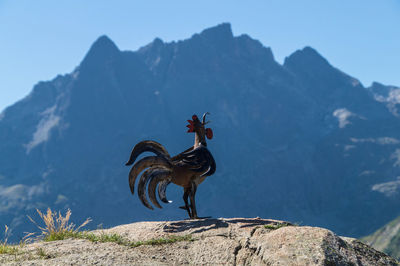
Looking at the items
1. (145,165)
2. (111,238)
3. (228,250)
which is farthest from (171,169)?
(228,250)

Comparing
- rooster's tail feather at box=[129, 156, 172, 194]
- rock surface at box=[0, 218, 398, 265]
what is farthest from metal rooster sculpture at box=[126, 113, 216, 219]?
rock surface at box=[0, 218, 398, 265]

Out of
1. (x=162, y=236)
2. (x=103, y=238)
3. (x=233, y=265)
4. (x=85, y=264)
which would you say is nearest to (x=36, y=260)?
(x=85, y=264)

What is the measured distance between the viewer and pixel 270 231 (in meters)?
10.0

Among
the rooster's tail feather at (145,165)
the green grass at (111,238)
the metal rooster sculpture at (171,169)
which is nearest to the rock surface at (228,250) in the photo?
the green grass at (111,238)

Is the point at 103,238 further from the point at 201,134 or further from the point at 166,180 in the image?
the point at 201,134

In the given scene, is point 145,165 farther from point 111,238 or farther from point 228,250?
point 228,250

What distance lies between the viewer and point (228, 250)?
922cm

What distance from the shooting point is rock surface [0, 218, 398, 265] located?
8.42 m

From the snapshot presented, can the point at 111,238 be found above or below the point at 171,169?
below

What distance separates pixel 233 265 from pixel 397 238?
21418 cm

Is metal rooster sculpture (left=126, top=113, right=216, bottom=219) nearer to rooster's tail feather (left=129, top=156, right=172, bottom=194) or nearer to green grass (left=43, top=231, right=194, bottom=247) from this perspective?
rooster's tail feather (left=129, top=156, right=172, bottom=194)

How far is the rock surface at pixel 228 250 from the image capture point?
332 inches

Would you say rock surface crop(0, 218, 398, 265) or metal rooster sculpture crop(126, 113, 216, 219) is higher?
metal rooster sculpture crop(126, 113, 216, 219)

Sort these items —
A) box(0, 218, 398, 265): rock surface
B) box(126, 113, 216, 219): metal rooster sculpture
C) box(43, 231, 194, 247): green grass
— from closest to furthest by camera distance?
1. box(0, 218, 398, 265): rock surface
2. box(43, 231, 194, 247): green grass
3. box(126, 113, 216, 219): metal rooster sculpture
